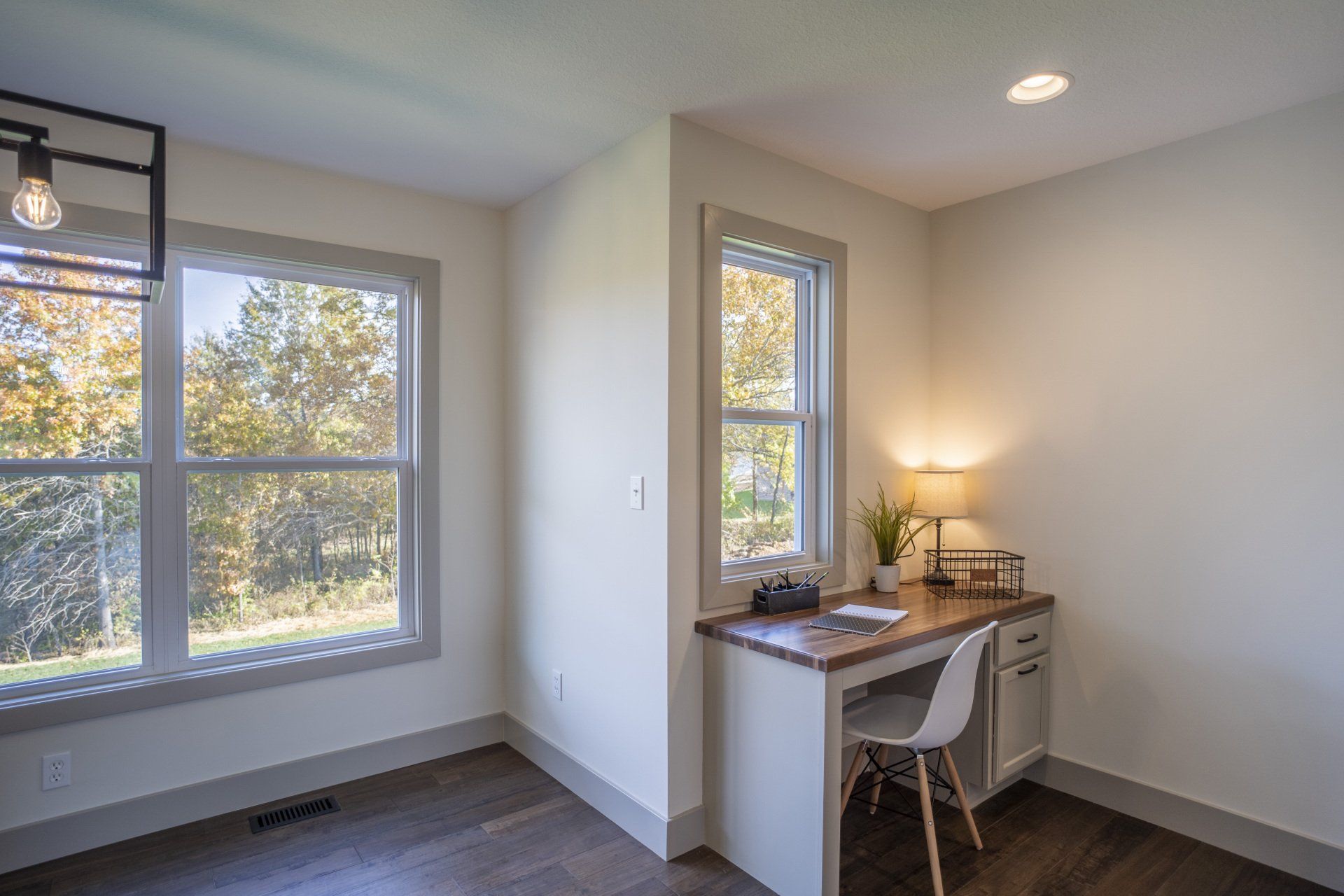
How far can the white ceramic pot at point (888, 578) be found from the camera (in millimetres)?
2914

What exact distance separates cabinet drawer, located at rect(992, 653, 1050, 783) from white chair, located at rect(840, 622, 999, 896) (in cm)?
30

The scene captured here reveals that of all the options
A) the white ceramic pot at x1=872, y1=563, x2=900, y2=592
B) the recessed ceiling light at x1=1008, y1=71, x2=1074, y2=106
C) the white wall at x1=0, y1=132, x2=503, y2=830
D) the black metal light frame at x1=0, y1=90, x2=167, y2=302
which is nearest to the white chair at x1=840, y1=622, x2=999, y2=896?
the white ceramic pot at x1=872, y1=563, x2=900, y2=592

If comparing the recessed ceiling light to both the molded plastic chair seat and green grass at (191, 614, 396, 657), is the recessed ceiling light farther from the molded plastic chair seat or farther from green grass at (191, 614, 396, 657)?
green grass at (191, 614, 396, 657)

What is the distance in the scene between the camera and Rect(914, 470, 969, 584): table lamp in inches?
119

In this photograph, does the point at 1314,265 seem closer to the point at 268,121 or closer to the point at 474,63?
the point at 474,63

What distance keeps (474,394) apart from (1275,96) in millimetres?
3124

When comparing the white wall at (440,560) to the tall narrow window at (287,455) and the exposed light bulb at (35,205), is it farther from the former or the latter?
the exposed light bulb at (35,205)

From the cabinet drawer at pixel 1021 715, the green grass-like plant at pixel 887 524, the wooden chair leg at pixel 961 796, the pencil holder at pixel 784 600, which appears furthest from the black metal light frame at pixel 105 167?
the cabinet drawer at pixel 1021 715

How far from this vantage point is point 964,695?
2.19 meters

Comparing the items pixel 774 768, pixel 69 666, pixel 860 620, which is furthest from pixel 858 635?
pixel 69 666

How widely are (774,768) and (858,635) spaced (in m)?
0.48

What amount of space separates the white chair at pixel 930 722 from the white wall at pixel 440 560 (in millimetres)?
1752

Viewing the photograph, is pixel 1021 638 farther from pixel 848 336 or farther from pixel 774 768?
pixel 848 336

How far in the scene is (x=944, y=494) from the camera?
3035mm
